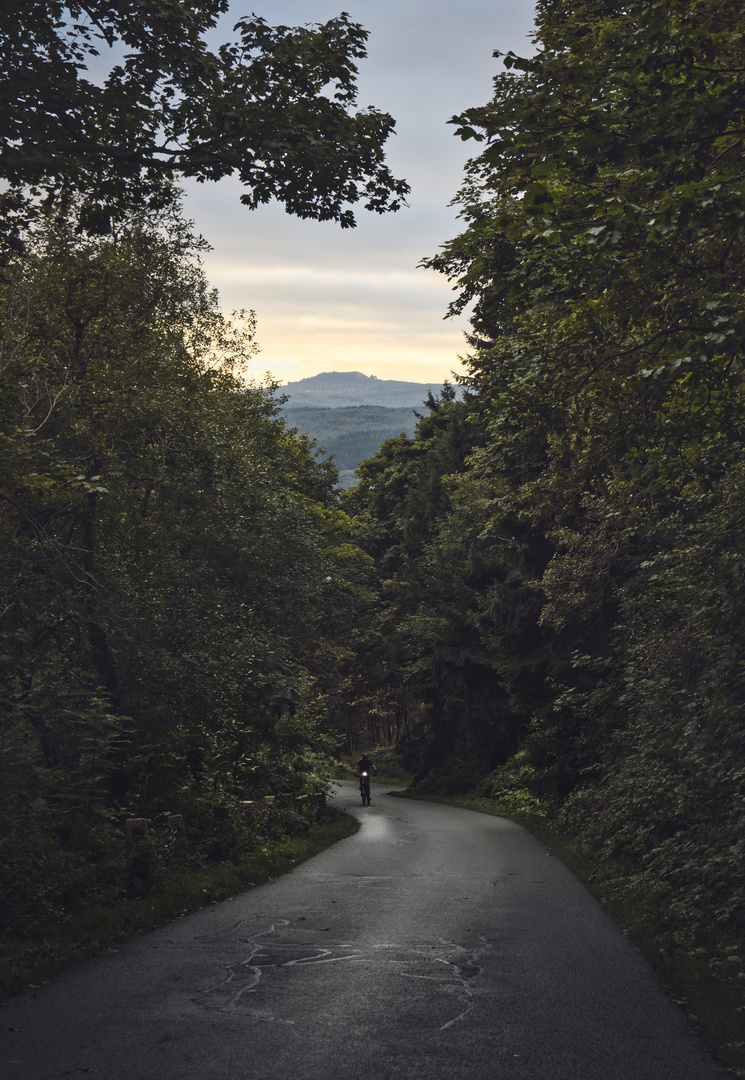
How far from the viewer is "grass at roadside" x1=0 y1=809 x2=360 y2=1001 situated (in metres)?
7.34

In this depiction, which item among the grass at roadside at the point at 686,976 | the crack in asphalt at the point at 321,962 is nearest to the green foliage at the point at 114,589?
the crack in asphalt at the point at 321,962

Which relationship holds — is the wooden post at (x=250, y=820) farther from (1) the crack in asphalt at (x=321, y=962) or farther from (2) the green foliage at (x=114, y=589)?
(1) the crack in asphalt at (x=321, y=962)

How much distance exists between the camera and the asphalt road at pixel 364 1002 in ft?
17.0

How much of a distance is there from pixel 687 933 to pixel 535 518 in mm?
10878

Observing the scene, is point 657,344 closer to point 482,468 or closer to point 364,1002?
point 364,1002

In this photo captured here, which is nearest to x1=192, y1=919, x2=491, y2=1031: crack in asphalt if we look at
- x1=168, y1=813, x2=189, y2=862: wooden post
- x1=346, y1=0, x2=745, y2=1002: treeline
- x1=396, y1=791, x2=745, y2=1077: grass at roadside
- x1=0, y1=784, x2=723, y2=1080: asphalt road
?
x1=0, y1=784, x2=723, y2=1080: asphalt road

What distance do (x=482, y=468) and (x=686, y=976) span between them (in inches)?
644

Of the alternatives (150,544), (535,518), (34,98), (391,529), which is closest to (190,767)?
(150,544)

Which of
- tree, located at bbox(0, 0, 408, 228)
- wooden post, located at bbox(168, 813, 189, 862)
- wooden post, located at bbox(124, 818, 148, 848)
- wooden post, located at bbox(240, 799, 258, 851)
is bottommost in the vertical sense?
wooden post, located at bbox(240, 799, 258, 851)

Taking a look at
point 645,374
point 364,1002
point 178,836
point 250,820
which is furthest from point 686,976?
point 250,820

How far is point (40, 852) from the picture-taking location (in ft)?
30.7

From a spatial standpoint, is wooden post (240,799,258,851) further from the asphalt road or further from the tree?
the tree

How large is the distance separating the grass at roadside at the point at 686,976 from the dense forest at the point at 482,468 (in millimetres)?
179

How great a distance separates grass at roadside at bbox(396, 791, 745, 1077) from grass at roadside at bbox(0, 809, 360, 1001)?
16.4 feet
